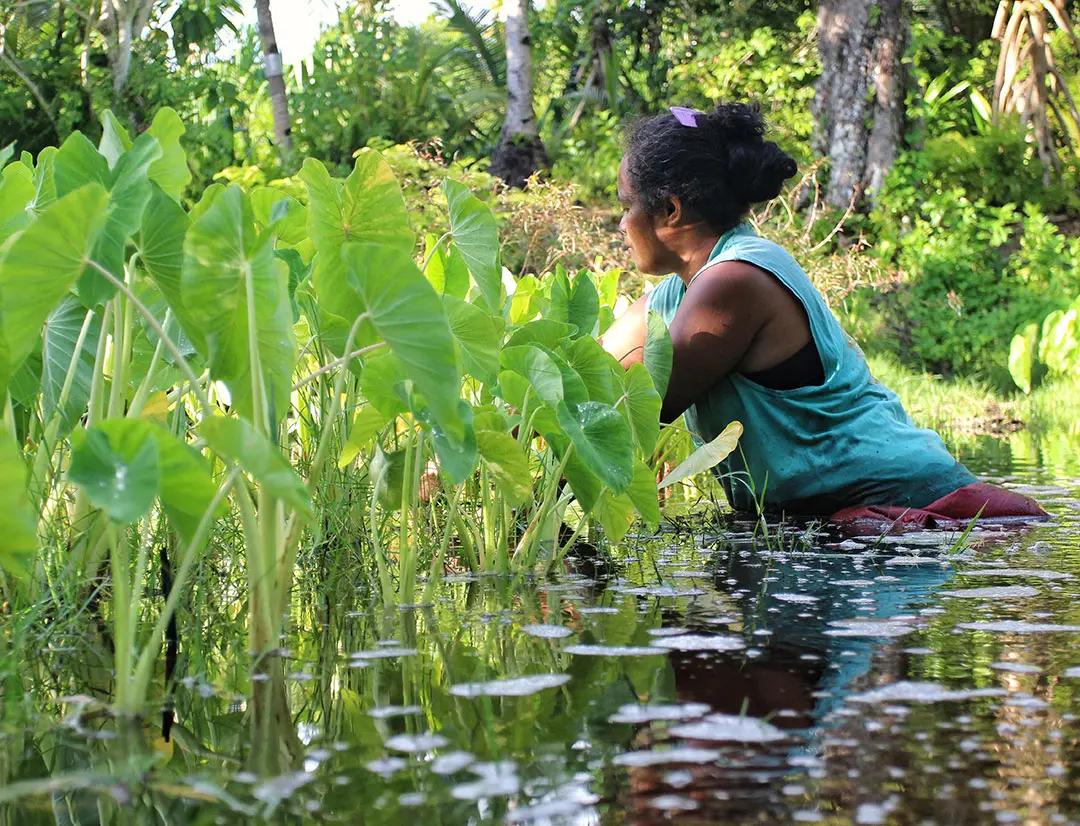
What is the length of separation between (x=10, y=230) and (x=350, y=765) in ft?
2.73

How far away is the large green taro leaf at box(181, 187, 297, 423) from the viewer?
3.89 feet

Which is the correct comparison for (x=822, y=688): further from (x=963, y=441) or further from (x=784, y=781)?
(x=963, y=441)

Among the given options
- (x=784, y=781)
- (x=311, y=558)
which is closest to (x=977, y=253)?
(x=311, y=558)

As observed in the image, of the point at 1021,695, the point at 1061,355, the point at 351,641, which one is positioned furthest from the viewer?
the point at 1061,355

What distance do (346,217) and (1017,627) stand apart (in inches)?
38.5

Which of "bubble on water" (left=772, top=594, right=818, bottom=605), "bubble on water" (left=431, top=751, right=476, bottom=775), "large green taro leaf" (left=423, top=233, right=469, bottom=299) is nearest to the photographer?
"bubble on water" (left=431, top=751, right=476, bottom=775)

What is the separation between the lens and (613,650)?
1364 mm

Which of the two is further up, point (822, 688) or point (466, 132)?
point (466, 132)

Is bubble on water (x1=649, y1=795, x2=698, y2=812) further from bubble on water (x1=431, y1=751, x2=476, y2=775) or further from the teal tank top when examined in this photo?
the teal tank top

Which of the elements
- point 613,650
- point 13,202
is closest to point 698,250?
point 613,650

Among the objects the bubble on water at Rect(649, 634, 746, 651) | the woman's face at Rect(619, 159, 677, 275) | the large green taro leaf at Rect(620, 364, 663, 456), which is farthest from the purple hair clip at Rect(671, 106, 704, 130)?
the bubble on water at Rect(649, 634, 746, 651)

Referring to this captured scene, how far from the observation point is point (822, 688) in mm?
1173

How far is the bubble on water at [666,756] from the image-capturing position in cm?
96

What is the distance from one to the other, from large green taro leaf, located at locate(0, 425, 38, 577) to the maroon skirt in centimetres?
174
